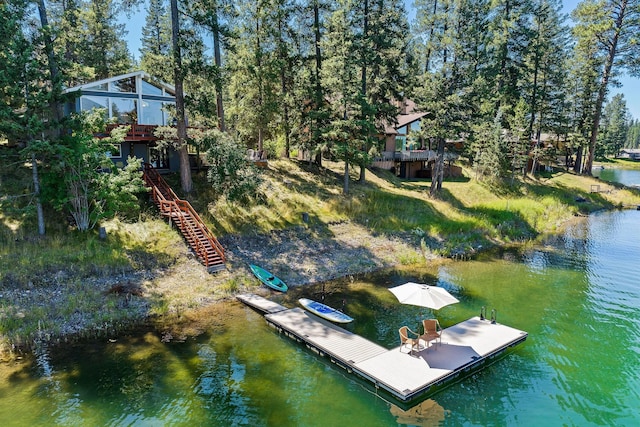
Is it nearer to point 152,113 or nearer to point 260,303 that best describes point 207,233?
point 260,303

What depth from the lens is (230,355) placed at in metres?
14.8

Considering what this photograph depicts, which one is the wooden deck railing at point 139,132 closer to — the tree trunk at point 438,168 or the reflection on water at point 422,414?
the reflection on water at point 422,414

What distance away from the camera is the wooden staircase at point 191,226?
21172mm

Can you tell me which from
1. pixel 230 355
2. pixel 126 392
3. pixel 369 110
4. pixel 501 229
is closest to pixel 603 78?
pixel 501 229

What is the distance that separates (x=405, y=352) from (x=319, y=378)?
128 inches

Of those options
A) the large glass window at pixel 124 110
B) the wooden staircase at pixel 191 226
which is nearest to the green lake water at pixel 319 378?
the wooden staircase at pixel 191 226

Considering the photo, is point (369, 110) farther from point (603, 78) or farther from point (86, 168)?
point (603, 78)

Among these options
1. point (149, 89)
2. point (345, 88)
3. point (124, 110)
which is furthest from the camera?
point (345, 88)

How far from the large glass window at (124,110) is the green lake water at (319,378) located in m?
16.7

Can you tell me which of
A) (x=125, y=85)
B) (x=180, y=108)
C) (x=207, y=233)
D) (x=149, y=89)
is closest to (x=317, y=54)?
(x=149, y=89)

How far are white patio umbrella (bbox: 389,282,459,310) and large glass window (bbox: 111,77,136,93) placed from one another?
22.7 metres

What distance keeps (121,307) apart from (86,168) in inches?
295

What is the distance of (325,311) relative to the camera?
1792cm

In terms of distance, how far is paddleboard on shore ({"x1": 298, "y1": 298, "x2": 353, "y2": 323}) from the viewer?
56.7ft
